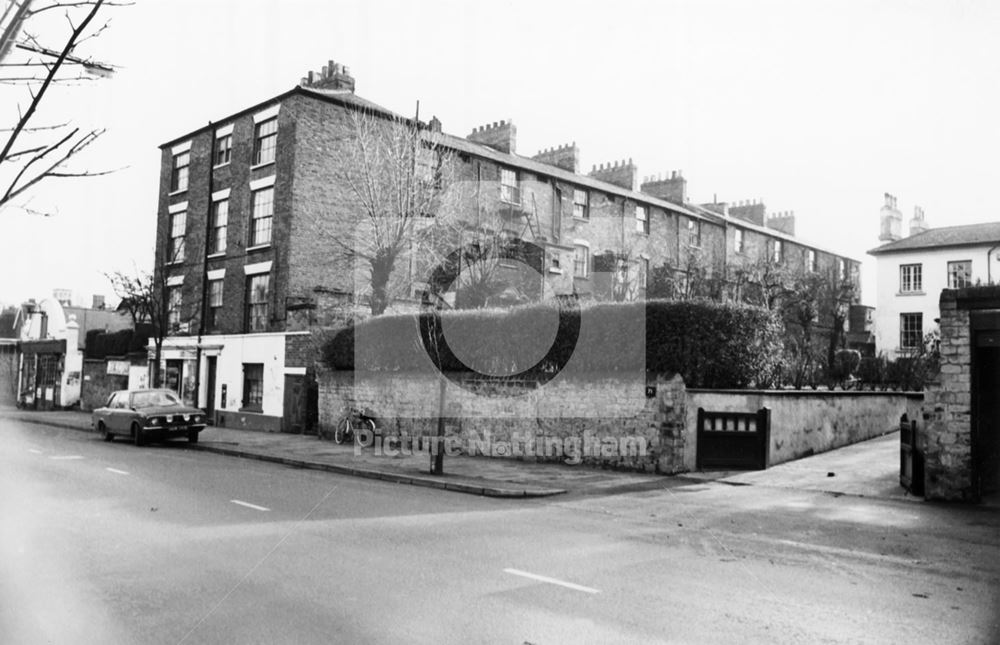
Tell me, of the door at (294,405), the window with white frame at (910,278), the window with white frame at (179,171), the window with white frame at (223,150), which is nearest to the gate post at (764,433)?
the door at (294,405)

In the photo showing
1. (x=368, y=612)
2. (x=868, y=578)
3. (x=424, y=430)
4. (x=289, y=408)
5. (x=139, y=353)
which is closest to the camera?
(x=368, y=612)

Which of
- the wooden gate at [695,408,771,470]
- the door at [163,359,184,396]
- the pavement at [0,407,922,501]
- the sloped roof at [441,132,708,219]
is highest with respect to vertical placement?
the sloped roof at [441,132,708,219]

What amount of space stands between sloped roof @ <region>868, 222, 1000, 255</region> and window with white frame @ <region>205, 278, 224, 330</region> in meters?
37.6

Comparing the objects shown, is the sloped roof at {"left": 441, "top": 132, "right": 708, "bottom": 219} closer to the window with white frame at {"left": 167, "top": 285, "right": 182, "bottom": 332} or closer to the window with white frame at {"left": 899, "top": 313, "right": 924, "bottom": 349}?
the window with white frame at {"left": 899, "top": 313, "right": 924, "bottom": 349}

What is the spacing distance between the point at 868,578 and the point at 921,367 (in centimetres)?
2397

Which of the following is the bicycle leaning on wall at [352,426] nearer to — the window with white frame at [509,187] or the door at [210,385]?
the door at [210,385]

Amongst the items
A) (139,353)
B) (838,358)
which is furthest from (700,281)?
(139,353)

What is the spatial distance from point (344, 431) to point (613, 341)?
375 inches

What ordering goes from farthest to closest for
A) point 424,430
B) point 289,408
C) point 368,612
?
point 289,408 < point 424,430 < point 368,612

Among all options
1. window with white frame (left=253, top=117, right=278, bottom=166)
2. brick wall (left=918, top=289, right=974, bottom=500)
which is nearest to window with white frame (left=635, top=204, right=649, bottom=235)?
window with white frame (left=253, top=117, right=278, bottom=166)

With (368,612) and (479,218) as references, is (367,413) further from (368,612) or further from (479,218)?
(368,612)

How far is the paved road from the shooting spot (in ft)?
16.9

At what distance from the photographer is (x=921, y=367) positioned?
2731 cm

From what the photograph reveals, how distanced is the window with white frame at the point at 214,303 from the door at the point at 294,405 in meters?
6.46
